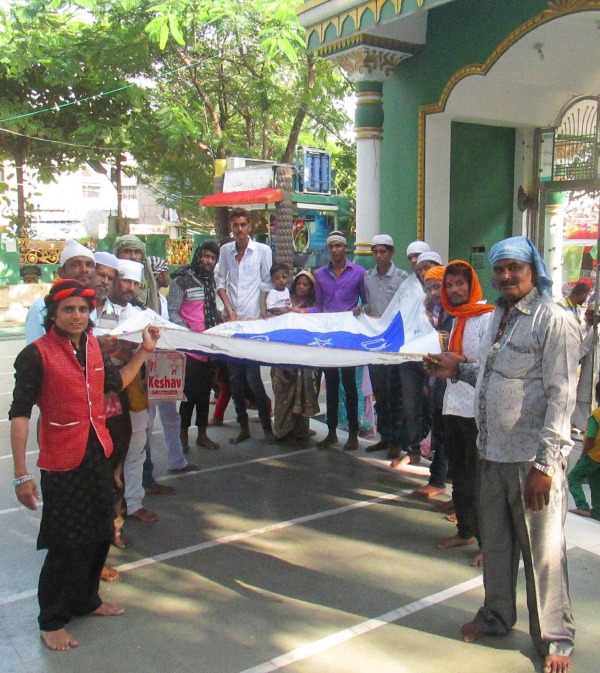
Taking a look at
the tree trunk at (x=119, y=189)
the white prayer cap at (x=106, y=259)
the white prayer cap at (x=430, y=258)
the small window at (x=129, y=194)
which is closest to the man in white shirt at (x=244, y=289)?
the white prayer cap at (x=430, y=258)

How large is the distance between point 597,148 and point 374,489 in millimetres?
4336

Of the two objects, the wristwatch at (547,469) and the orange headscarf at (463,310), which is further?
the orange headscarf at (463,310)

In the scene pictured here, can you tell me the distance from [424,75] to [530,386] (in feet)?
17.4

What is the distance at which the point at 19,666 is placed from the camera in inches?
121

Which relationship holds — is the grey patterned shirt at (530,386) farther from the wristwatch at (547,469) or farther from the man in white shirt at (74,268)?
the man in white shirt at (74,268)

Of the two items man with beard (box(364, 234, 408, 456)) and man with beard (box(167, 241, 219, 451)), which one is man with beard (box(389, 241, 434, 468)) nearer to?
man with beard (box(364, 234, 408, 456))

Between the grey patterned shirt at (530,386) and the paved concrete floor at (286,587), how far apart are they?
0.97 metres

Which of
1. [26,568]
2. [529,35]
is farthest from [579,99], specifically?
[26,568]

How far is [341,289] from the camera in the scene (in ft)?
19.7

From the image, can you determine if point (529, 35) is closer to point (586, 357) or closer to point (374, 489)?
point (586, 357)

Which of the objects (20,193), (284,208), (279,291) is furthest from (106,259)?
(20,193)

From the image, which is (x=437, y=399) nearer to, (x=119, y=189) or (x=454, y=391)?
(x=454, y=391)

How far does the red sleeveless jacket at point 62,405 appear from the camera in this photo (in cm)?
309

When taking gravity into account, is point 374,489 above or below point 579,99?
below
